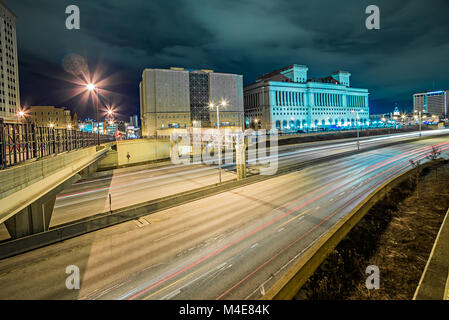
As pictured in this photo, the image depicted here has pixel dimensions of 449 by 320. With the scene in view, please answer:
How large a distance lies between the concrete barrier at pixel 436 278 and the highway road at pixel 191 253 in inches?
175

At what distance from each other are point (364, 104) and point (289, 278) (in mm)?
199926

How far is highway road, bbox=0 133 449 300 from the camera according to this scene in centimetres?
855

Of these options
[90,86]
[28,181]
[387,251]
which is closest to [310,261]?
[387,251]

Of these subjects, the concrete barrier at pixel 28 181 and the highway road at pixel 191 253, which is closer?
the concrete barrier at pixel 28 181

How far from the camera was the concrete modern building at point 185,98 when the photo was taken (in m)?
97.1

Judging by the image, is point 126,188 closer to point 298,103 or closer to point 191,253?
point 191,253

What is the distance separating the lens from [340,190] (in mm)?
20562

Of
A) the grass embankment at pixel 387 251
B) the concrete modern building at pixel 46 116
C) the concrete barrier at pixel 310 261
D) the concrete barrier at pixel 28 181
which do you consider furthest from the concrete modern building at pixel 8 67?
the grass embankment at pixel 387 251

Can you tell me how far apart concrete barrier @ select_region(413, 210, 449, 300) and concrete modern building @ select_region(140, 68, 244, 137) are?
88442 millimetres

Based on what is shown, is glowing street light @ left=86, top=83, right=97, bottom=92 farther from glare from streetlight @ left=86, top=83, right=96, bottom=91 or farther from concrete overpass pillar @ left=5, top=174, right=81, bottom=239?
concrete overpass pillar @ left=5, top=174, right=81, bottom=239

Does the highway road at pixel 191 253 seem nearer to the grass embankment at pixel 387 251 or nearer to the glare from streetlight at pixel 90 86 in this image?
the grass embankment at pixel 387 251

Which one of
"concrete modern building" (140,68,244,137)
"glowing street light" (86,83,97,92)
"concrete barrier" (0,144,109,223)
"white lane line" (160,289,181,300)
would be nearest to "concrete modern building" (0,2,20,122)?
"concrete modern building" (140,68,244,137)
